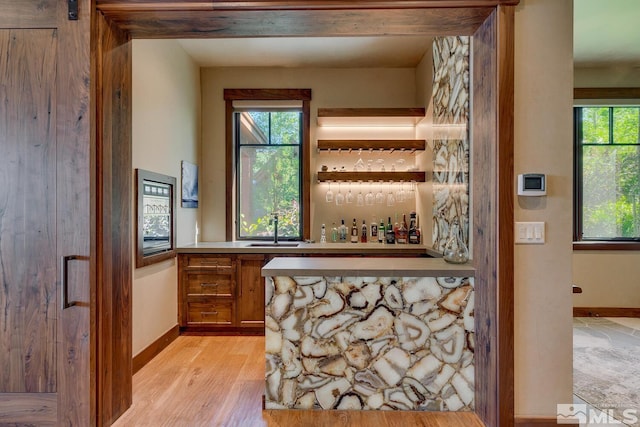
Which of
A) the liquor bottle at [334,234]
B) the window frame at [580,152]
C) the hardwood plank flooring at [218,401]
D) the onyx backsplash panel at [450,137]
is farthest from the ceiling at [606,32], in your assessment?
the hardwood plank flooring at [218,401]

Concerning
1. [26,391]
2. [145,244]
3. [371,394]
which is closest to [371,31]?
[371,394]

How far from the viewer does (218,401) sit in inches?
92.8

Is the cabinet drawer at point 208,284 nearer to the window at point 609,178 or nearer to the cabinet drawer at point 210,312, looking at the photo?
the cabinet drawer at point 210,312

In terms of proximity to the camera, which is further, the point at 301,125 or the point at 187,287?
the point at 301,125

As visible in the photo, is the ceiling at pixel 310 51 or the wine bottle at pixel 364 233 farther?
the wine bottle at pixel 364 233

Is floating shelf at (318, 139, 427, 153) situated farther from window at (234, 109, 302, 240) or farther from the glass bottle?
the glass bottle

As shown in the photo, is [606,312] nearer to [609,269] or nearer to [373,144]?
[609,269]

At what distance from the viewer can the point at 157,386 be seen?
257cm

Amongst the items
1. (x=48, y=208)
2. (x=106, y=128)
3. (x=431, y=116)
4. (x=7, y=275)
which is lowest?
(x=7, y=275)

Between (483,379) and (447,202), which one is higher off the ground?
(447,202)

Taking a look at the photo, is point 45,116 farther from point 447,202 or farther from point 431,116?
point 431,116

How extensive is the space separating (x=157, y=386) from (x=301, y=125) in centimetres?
317

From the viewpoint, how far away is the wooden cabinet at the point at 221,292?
12.0 ft

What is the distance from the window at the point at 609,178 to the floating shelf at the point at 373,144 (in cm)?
218
